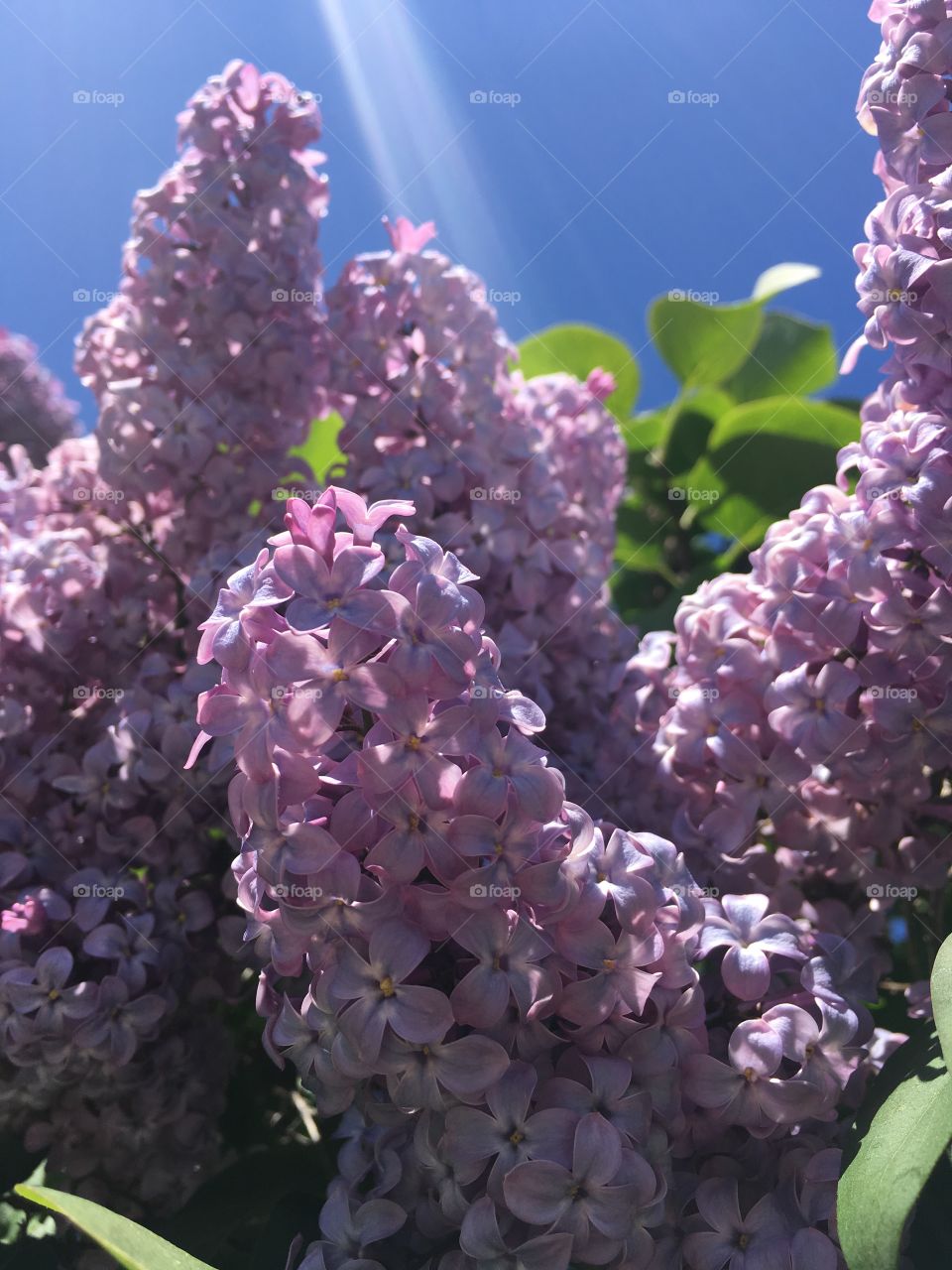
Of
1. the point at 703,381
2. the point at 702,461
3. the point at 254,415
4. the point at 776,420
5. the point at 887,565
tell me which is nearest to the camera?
the point at 887,565

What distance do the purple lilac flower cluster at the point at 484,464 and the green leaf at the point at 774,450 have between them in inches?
10.0

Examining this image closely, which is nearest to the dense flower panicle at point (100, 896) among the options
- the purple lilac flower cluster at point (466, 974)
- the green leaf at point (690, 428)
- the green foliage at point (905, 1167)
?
the purple lilac flower cluster at point (466, 974)

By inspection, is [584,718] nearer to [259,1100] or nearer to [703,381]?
[259,1100]

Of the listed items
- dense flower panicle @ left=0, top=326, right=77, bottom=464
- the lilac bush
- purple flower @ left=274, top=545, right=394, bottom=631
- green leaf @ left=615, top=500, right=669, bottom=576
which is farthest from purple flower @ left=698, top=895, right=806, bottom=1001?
dense flower panicle @ left=0, top=326, right=77, bottom=464

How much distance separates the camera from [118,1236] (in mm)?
436

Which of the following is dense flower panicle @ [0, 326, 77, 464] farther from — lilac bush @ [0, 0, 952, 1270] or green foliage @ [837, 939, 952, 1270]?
green foliage @ [837, 939, 952, 1270]

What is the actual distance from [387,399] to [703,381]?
624mm

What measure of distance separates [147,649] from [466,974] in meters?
0.43

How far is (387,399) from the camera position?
0.89m

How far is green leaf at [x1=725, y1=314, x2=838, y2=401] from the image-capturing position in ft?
4.51

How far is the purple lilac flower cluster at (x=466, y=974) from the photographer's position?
1.64ft

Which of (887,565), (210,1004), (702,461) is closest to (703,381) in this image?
(702,461)

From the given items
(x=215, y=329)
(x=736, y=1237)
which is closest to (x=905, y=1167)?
(x=736, y=1237)

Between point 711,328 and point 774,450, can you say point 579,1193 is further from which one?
point 711,328
